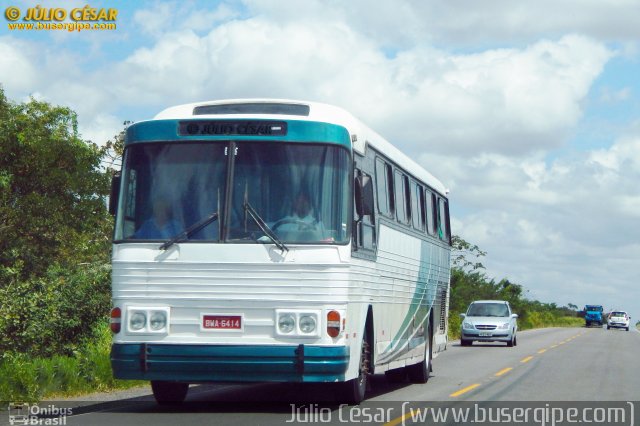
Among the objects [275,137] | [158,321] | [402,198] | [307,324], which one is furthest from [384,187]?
[158,321]

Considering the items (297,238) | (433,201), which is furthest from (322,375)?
(433,201)

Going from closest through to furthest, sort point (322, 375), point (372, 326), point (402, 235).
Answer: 1. point (322, 375)
2. point (372, 326)
3. point (402, 235)

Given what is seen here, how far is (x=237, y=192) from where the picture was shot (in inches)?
510

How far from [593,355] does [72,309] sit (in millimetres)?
15068


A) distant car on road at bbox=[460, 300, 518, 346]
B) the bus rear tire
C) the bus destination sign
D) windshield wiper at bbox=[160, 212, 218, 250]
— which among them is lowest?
the bus rear tire

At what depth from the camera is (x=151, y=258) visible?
42.2 feet

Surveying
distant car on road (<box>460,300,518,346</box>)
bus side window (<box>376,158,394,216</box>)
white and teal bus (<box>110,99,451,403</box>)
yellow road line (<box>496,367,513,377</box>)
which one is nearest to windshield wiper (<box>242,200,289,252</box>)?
white and teal bus (<box>110,99,451,403</box>)

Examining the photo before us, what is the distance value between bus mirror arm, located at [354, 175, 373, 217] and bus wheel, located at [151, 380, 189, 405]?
3312mm

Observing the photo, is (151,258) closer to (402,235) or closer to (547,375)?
(402,235)

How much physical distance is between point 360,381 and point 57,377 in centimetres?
440

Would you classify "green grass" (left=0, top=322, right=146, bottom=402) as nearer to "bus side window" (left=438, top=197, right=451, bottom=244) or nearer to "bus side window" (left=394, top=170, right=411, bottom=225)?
"bus side window" (left=394, top=170, right=411, bottom=225)

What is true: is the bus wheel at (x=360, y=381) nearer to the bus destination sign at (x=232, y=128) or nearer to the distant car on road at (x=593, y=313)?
the bus destination sign at (x=232, y=128)

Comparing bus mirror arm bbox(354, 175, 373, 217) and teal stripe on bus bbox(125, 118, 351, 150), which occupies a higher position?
teal stripe on bus bbox(125, 118, 351, 150)

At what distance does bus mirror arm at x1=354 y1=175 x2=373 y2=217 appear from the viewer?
13.2m
